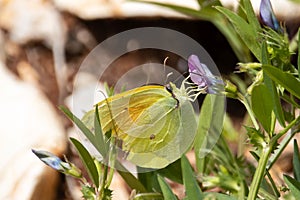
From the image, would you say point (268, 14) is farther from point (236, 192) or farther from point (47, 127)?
point (47, 127)

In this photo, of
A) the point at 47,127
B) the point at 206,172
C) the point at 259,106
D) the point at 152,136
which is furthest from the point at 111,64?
the point at 259,106

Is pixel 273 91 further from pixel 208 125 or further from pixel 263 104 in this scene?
pixel 208 125

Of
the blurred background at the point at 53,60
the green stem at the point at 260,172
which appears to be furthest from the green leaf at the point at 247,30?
the blurred background at the point at 53,60

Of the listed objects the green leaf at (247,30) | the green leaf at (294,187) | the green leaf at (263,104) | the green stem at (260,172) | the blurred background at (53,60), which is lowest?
the green leaf at (294,187)

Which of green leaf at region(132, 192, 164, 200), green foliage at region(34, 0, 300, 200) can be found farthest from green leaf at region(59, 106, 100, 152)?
green leaf at region(132, 192, 164, 200)

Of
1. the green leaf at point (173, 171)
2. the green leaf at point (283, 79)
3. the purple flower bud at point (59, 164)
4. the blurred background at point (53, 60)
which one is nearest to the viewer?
the green leaf at point (283, 79)

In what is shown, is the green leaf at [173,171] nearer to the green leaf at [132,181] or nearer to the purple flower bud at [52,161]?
the green leaf at [132,181]

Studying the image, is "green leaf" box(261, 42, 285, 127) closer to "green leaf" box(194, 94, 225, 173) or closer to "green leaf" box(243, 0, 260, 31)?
"green leaf" box(243, 0, 260, 31)
